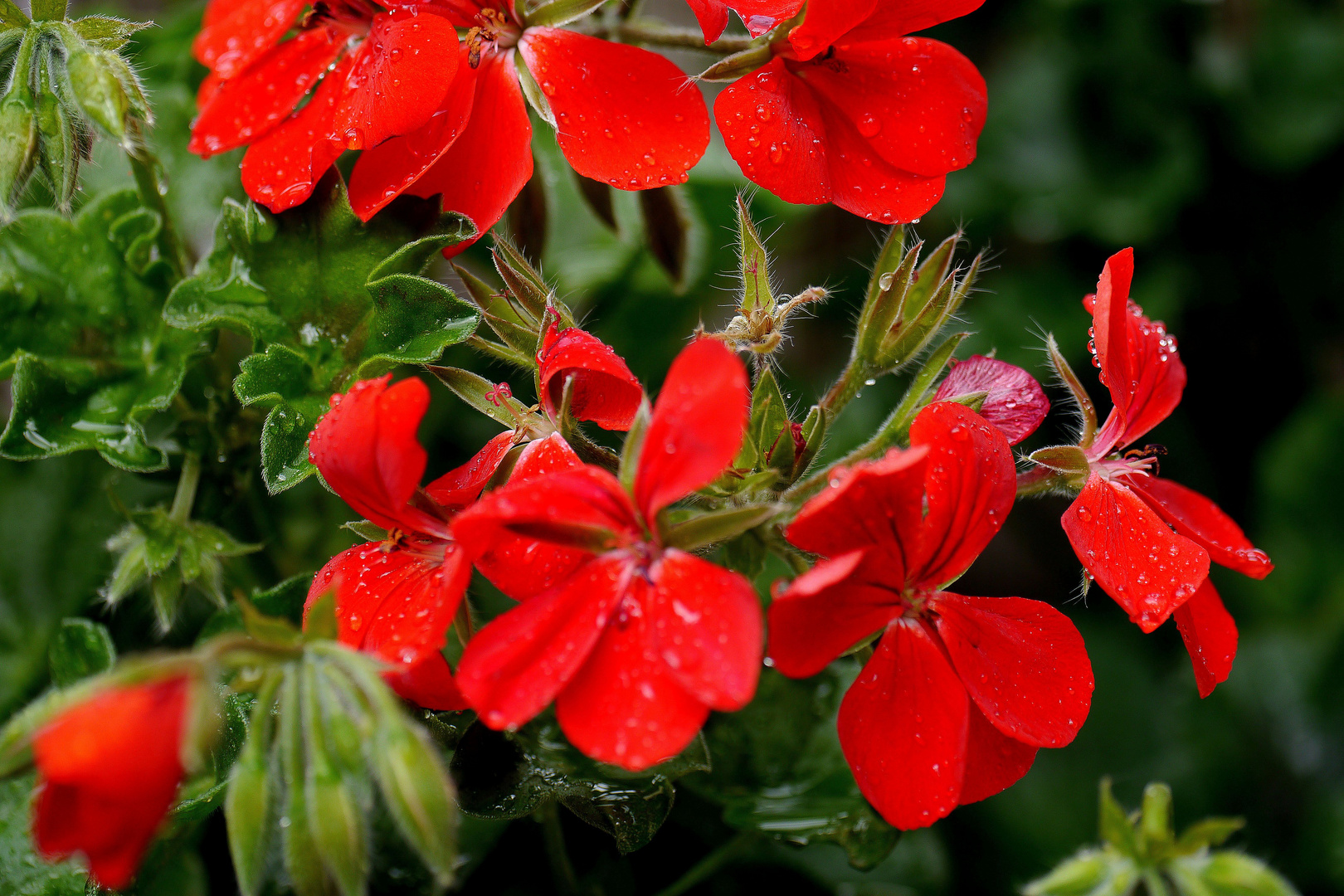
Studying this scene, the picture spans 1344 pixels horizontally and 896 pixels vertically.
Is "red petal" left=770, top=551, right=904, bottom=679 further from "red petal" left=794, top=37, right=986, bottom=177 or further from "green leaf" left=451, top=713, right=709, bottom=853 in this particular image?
"red petal" left=794, top=37, right=986, bottom=177

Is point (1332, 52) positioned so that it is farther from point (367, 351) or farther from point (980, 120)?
point (367, 351)

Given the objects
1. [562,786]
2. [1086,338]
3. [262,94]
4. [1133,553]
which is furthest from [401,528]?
[1086,338]

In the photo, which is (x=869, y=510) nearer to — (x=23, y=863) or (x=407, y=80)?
(x=407, y=80)

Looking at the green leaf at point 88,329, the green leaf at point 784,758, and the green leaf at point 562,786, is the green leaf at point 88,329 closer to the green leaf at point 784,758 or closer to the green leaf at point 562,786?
the green leaf at point 562,786

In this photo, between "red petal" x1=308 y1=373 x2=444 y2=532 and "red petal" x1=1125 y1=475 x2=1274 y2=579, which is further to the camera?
"red petal" x1=1125 y1=475 x2=1274 y2=579

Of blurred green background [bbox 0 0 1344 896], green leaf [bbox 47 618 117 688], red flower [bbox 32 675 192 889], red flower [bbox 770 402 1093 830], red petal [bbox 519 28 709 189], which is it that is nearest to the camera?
red flower [bbox 32 675 192 889]

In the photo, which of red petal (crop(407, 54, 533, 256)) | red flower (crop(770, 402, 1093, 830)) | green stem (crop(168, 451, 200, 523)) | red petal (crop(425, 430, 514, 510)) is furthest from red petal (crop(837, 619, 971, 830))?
green stem (crop(168, 451, 200, 523))

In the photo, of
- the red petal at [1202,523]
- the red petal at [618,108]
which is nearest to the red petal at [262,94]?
the red petal at [618,108]

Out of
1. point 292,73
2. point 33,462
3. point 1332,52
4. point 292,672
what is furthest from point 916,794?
point 1332,52
